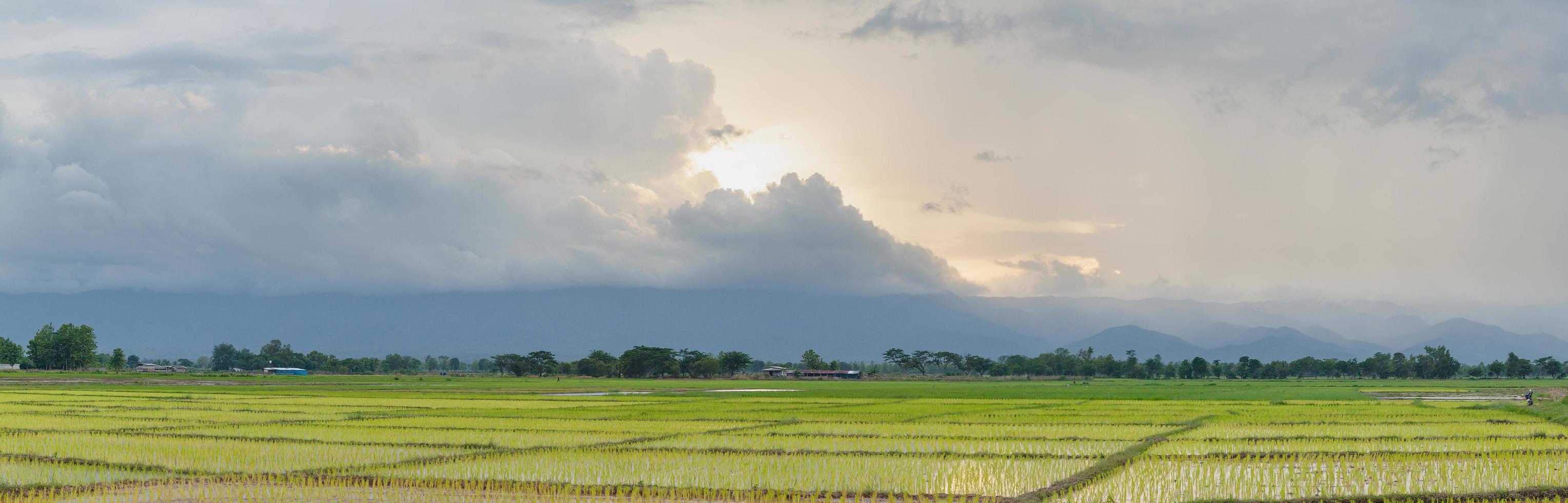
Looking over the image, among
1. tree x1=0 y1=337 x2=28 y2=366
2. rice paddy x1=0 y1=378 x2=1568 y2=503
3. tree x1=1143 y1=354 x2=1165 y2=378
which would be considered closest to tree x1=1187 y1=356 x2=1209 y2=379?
tree x1=1143 y1=354 x2=1165 y2=378

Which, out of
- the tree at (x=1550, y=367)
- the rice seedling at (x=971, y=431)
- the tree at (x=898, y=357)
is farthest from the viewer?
the tree at (x=898, y=357)

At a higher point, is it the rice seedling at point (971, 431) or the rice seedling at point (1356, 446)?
the rice seedling at point (1356, 446)

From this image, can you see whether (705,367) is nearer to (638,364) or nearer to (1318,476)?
(638,364)

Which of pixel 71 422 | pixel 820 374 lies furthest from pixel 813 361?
pixel 71 422

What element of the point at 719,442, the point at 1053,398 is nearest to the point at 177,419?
the point at 719,442

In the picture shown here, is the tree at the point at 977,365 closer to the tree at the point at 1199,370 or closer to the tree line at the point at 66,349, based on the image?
the tree at the point at 1199,370

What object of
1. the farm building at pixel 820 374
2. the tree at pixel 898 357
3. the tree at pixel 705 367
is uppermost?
the tree at pixel 898 357

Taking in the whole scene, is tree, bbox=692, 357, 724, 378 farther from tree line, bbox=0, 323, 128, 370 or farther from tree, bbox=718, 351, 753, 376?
tree line, bbox=0, 323, 128, 370

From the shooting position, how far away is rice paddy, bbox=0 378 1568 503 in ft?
48.0

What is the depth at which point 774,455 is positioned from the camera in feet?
63.0

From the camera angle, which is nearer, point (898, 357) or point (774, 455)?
point (774, 455)

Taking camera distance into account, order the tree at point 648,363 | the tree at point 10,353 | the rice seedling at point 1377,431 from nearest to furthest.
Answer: the rice seedling at point 1377,431
the tree at point 648,363
the tree at point 10,353

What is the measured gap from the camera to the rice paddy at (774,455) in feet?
48.0

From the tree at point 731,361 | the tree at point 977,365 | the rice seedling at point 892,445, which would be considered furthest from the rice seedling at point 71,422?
the tree at point 977,365
